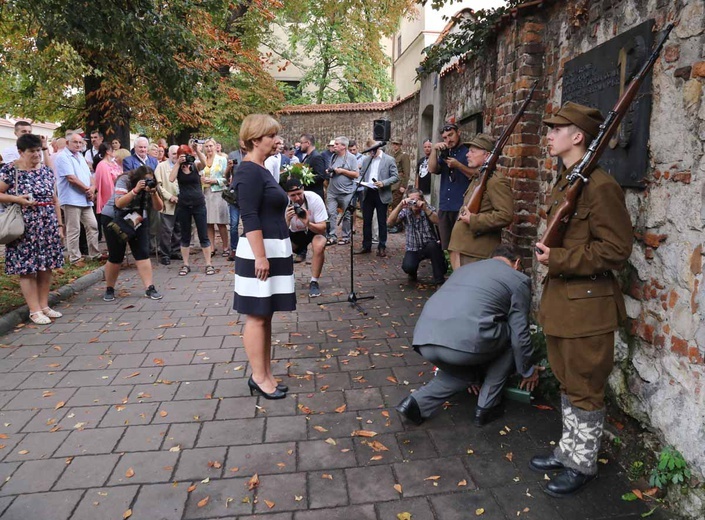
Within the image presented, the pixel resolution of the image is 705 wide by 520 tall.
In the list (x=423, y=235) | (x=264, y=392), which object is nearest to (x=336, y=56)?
(x=423, y=235)

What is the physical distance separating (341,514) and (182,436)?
4.39 ft

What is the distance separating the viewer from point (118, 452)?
3.33 m

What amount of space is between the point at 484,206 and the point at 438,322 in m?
1.43

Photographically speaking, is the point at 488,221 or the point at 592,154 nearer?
the point at 592,154

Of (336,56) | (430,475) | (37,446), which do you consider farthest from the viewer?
(336,56)

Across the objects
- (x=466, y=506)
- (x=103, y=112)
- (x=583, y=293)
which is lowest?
(x=466, y=506)

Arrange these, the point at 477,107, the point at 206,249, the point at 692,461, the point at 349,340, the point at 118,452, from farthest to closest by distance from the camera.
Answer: the point at 206,249
the point at 477,107
the point at 349,340
the point at 118,452
the point at 692,461

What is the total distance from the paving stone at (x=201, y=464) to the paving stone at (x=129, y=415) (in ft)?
2.00

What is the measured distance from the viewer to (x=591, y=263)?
8.91 ft

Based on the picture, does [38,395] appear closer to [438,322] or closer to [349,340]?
[349,340]

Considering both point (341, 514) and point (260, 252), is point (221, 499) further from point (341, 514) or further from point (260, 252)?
point (260, 252)

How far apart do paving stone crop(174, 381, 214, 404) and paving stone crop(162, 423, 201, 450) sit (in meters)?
0.44

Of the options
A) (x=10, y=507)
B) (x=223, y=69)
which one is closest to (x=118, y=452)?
(x=10, y=507)

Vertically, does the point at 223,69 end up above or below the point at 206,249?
above
